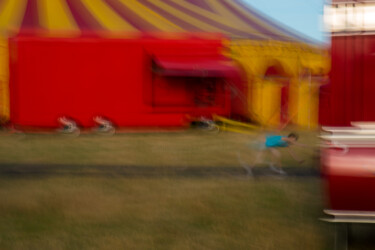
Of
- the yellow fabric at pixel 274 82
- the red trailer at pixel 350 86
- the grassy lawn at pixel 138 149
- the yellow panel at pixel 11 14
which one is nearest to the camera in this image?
the red trailer at pixel 350 86

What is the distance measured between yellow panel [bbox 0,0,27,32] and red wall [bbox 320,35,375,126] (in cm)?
1143

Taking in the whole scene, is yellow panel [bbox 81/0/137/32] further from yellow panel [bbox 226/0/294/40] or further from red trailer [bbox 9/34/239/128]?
yellow panel [bbox 226/0/294/40]

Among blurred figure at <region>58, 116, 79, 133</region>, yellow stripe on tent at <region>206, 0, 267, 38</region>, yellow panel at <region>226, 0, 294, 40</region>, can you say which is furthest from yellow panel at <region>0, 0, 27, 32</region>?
yellow panel at <region>226, 0, 294, 40</region>

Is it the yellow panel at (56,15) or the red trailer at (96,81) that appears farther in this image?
the yellow panel at (56,15)

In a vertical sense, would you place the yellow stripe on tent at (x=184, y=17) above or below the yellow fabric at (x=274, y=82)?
above

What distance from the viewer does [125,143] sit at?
11578 mm

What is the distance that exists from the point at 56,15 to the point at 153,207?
10.6 metres

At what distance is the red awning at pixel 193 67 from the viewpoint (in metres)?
13.5

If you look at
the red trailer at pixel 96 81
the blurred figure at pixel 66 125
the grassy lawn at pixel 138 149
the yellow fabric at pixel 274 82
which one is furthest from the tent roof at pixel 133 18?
the grassy lawn at pixel 138 149

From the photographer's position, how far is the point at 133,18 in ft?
51.7

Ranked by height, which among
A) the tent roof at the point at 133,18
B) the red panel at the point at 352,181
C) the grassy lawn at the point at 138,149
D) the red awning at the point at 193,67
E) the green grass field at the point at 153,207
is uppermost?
the tent roof at the point at 133,18

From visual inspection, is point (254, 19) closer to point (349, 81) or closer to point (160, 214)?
point (160, 214)

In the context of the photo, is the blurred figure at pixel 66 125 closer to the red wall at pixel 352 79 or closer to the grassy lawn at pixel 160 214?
the grassy lawn at pixel 160 214

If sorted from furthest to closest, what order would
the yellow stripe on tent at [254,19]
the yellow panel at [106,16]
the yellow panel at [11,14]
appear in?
the yellow stripe on tent at [254,19] → the yellow panel at [106,16] → the yellow panel at [11,14]
